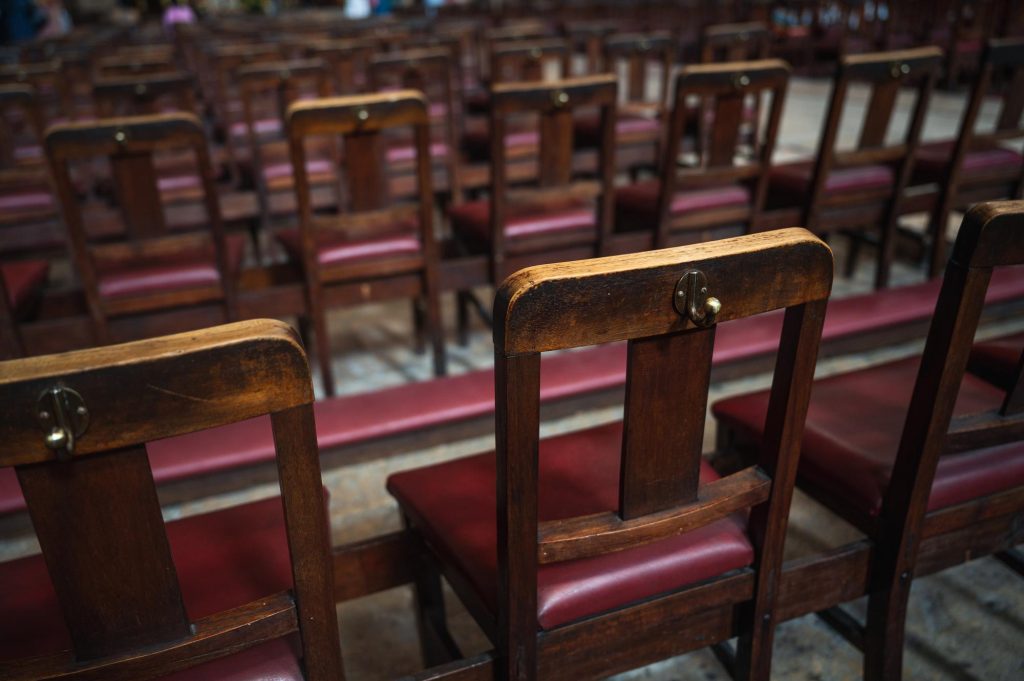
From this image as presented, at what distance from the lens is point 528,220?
2.35m

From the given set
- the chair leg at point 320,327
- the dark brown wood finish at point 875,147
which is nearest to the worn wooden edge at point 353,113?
the chair leg at point 320,327

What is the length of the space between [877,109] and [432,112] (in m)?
2.05

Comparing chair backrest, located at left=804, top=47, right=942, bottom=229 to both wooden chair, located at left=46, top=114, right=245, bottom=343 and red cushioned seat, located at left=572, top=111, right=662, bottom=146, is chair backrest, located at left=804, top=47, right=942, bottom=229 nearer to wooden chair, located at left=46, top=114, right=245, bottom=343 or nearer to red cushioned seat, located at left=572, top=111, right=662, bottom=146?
red cushioned seat, located at left=572, top=111, right=662, bottom=146

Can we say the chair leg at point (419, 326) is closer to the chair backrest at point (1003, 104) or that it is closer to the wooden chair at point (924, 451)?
the wooden chair at point (924, 451)

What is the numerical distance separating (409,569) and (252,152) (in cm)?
212

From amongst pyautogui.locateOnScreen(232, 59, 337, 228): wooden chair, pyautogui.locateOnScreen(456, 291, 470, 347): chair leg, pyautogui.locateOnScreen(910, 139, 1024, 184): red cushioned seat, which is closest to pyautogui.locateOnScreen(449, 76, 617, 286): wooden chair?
pyautogui.locateOnScreen(456, 291, 470, 347): chair leg

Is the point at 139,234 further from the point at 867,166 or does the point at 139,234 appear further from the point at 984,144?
the point at 984,144

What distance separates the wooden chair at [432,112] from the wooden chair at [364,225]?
0.63 meters

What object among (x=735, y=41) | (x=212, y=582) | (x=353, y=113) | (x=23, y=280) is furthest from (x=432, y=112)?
(x=212, y=582)

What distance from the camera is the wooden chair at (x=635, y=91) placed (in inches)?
128

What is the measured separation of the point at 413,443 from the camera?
6.59 feet

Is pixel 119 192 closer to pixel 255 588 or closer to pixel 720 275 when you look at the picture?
pixel 255 588

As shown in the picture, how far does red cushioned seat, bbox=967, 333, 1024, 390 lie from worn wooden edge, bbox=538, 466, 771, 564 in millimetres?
731

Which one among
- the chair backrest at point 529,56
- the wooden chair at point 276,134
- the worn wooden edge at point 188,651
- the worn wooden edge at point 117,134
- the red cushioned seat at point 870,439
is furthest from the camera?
the chair backrest at point 529,56
